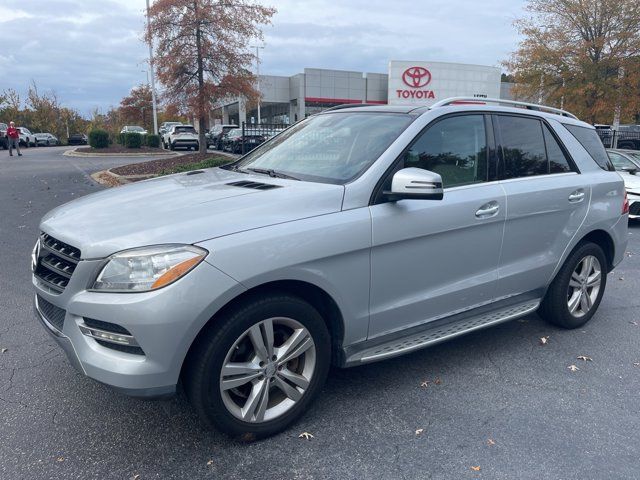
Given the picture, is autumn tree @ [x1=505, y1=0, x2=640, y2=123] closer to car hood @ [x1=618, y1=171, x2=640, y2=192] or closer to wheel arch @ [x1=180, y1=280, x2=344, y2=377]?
car hood @ [x1=618, y1=171, x2=640, y2=192]

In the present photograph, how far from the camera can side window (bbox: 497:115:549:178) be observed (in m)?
4.00

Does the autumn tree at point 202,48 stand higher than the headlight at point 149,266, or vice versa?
the autumn tree at point 202,48

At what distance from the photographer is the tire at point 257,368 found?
8.67ft

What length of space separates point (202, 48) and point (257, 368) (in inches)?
632

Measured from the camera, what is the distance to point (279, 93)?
1983 inches

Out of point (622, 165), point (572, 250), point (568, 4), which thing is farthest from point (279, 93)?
point (572, 250)

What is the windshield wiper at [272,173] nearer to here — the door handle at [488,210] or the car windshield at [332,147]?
the car windshield at [332,147]

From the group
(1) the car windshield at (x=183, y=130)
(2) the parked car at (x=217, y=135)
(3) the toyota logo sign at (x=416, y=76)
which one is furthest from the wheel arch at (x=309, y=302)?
(3) the toyota logo sign at (x=416, y=76)

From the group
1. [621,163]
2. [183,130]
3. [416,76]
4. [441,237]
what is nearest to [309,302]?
[441,237]

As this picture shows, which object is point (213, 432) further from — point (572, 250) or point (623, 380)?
point (572, 250)

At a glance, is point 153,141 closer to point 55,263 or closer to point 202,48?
point 202,48

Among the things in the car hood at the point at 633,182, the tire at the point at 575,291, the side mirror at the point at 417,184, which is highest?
the side mirror at the point at 417,184

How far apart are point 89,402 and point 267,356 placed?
4.25ft

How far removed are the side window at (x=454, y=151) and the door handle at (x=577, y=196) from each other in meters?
0.96
